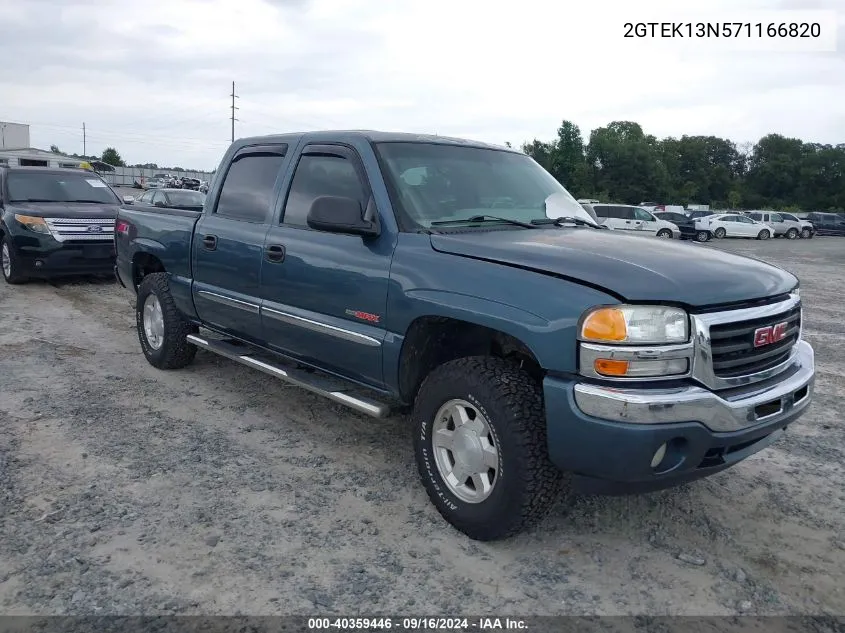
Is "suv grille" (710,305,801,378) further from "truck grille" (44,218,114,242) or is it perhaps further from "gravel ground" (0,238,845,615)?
"truck grille" (44,218,114,242)

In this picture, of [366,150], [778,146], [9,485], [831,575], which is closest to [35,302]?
[9,485]

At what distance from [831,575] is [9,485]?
4.09 m

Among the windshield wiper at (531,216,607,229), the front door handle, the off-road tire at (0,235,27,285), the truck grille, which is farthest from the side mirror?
the off-road tire at (0,235,27,285)

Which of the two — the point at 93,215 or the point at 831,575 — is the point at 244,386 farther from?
the point at 93,215

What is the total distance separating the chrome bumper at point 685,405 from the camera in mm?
2635

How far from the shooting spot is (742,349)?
2924 millimetres

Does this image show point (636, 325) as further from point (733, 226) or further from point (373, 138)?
point (733, 226)

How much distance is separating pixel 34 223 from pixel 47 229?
20 cm

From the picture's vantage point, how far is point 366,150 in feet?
12.9

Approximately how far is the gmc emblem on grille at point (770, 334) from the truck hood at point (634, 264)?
0.49 ft

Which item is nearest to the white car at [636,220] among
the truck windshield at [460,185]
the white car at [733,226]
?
the white car at [733,226]

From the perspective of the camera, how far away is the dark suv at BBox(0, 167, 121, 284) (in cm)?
969

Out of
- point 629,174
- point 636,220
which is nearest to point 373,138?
point 636,220

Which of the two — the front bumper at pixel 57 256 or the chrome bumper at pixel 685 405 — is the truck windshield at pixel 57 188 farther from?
the chrome bumper at pixel 685 405
